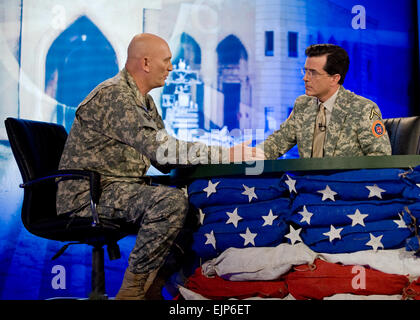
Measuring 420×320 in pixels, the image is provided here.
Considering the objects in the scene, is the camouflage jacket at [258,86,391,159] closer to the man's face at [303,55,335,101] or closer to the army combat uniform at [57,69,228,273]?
the man's face at [303,55,335,101]

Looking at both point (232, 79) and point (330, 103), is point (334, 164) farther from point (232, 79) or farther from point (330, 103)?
point (232, 79)

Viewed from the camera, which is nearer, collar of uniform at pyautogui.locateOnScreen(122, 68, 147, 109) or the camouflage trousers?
the camouflage trousers

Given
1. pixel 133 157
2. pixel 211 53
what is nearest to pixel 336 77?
pixel 133 157

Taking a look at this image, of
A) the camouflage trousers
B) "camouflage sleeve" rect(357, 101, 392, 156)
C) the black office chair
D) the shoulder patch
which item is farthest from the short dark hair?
the black office chair

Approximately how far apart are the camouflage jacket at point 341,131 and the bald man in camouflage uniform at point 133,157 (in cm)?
83

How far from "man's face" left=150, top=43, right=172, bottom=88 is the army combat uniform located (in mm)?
131

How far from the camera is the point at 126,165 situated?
Answer: 2.37 metres

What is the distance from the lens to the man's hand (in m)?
2.01

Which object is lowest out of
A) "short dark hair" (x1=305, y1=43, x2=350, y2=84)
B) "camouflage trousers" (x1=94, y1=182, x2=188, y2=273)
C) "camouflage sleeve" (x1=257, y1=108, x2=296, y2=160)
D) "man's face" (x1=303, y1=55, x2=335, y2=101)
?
"camouflage trousers" (x1=94, y1=182, x2=188, y2=273)

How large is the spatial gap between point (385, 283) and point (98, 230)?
129 centimetres

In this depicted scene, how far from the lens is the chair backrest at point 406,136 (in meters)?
2.98

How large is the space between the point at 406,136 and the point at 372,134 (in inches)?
23.2

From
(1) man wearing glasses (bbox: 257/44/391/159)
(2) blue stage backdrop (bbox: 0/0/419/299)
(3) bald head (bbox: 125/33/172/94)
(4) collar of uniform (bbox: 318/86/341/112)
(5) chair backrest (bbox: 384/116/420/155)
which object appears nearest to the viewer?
(3) bald head (bbox: 125/33/172/94)

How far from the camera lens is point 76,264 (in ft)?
14.9
